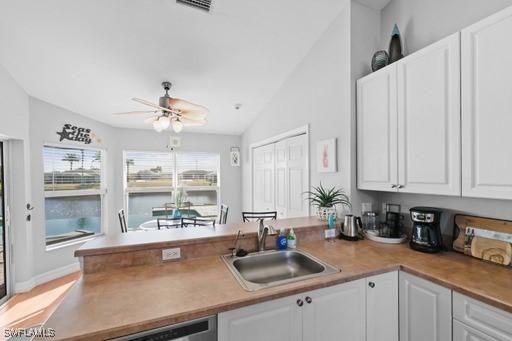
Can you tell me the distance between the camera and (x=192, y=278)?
125 centimetres

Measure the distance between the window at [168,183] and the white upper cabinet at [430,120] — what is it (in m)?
3.92

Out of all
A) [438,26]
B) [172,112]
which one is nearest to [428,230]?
[438,26]

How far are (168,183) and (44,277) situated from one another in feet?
7.44

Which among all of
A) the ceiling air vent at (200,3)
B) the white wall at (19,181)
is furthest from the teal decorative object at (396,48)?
the white wall at (19,181)

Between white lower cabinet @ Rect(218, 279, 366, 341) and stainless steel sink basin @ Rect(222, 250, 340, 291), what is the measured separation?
229 mm

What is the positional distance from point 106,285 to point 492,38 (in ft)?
8.23

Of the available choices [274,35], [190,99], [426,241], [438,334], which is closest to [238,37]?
[274,35]

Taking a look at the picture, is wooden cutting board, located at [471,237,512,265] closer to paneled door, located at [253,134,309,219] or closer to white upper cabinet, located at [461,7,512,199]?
white upper cabinet, located at [461,7,512,199]

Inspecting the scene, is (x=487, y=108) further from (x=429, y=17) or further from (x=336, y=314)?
(x=336, y=314)

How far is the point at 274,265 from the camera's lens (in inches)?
65.1

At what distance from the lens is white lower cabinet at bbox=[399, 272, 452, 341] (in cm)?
121

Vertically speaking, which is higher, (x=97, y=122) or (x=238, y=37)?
(x=238, y=37)

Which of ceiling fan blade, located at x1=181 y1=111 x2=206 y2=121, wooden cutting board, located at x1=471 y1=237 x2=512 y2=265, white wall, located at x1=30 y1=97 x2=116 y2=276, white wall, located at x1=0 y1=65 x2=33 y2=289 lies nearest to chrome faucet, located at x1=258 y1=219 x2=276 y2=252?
wooden cutting board, located at x1=471 y1=237 x2=512 y2=265

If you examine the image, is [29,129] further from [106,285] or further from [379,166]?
[379,166]
